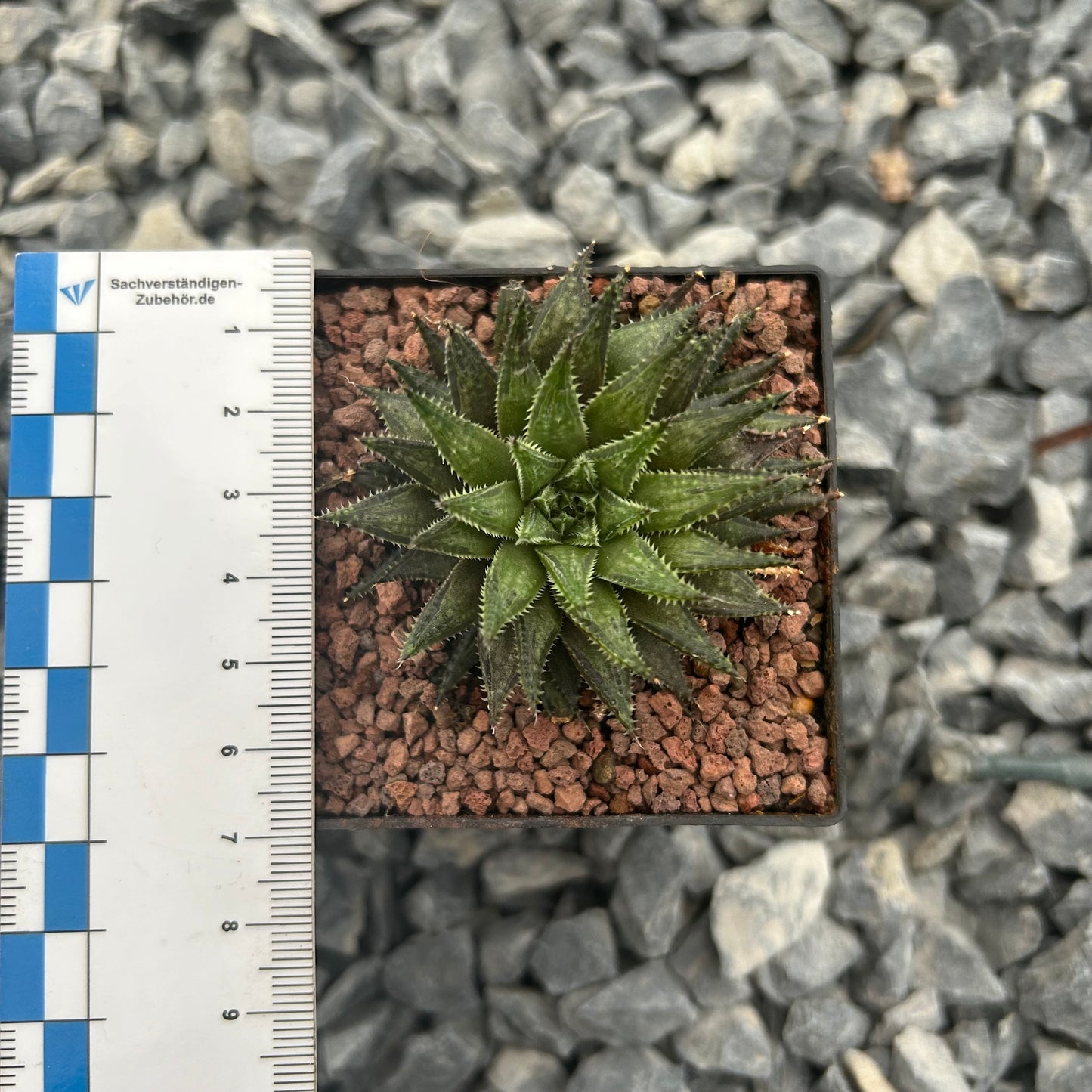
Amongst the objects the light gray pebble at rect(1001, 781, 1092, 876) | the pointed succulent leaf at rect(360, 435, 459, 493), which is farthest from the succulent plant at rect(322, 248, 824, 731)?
the light gray pebble at rect(1001, 781, 1092, 876)

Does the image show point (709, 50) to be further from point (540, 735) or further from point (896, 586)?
point (540, 735)

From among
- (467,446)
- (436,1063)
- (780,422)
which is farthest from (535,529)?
(436,1063)

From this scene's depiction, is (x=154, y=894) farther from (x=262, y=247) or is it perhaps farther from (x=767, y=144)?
(x=767, y=144)

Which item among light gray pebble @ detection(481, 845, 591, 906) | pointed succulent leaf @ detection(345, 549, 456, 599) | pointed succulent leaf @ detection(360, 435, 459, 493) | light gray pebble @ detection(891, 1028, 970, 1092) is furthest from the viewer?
light gray pebble @ detection(481, 845, 591, 906)

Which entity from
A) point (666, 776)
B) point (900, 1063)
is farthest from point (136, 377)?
point (900, 1063)

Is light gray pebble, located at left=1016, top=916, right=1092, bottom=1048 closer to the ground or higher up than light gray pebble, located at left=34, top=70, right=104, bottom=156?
closer to the ground

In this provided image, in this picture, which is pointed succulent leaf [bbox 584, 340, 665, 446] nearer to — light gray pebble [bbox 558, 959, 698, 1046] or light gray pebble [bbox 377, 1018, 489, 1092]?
light gray pebble [bbox 558, 959, 698, 1046]

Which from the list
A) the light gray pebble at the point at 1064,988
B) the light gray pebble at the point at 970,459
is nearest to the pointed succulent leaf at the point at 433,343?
the light gray pebble at the point at 970,459

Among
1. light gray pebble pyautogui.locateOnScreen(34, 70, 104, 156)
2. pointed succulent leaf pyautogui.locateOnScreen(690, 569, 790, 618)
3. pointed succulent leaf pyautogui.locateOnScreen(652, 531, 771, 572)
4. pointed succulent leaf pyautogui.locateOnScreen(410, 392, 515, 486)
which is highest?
light gray pebble pyautogui.locateOnScreen(34, 70, 104, 156)
